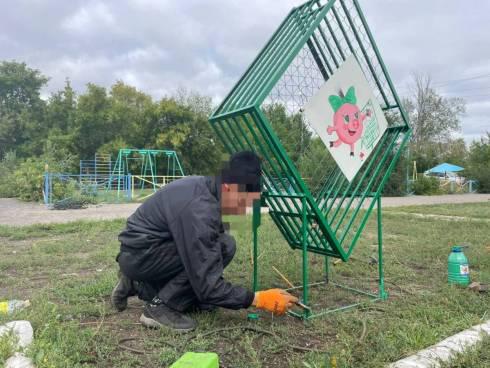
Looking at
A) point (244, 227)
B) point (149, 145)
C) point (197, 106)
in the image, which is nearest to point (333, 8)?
point (244, 227)

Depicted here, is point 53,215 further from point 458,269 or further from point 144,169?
point 144,169

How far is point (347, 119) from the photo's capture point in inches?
124

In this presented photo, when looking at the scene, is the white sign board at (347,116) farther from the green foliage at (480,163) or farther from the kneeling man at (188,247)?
the green foliage at (480,163)

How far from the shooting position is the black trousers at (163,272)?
2.69 m

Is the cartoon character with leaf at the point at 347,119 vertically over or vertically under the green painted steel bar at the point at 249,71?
under

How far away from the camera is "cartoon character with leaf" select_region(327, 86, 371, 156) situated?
10.1 feet

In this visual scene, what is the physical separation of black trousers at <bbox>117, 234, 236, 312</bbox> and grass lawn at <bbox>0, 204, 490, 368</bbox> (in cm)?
20

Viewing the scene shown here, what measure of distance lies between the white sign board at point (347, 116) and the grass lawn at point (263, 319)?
2.75ft

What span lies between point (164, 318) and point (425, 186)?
24557mm

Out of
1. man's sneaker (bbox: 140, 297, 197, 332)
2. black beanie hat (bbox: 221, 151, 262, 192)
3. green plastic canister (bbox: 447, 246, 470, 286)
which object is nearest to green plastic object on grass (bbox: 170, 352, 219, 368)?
man's sneaker (bbox: 140, 297, 197, 332)

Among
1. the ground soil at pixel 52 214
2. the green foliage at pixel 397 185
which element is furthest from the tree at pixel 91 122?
the green foliage at pixel 397 185

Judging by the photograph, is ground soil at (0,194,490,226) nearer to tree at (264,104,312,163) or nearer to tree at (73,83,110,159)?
tree at (264,104,312,163)

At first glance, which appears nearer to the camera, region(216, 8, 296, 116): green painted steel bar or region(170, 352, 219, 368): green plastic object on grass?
region(170, 352, 219, 368): green plastic object on grass

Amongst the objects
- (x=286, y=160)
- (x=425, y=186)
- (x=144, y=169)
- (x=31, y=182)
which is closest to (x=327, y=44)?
(x=286, y=160)
